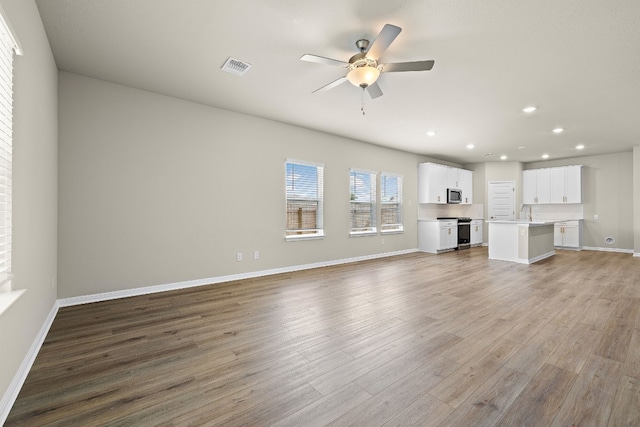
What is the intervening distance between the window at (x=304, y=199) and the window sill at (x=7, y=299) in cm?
381

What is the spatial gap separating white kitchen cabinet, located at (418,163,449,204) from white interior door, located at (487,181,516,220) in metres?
2.25

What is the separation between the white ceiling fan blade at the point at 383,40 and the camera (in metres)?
2.26

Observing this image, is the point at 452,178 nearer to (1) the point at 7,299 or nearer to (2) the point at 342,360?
(2) the point at 342,360

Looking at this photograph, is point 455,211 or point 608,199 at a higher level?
point 608,199

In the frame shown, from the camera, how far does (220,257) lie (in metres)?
4.58

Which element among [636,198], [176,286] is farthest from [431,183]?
[176,286]

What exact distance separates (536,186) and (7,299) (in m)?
11.6

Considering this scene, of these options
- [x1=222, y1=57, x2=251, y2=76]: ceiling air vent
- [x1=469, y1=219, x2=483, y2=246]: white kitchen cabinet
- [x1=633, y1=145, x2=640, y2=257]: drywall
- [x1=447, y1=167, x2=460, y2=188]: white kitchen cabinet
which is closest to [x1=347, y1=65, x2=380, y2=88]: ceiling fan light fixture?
[x1=222, y1=57, x2=251, y2=76]: ceiling air vent

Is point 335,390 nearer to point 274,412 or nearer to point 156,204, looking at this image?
point 274,412

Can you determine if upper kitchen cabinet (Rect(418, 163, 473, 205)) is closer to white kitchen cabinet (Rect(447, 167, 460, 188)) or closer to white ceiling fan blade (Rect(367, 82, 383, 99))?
white kitchen cabinet (Rect(447, 167, 460, 188))

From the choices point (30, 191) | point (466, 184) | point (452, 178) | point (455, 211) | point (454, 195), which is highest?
point (452, 178)

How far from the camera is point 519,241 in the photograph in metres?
6.36

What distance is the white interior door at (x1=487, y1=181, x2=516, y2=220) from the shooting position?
364 inches

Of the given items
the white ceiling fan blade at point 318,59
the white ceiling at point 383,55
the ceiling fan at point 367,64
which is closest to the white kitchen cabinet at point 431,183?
the white ceiling at point 383,55
